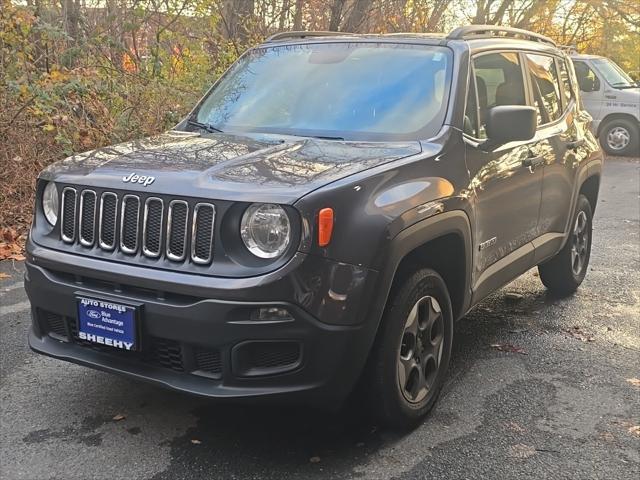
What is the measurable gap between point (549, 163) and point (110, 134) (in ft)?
17.9

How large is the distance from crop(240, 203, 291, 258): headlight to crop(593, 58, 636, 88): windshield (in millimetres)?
14832

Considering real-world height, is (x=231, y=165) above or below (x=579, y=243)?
above

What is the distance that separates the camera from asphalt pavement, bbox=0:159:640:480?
3018 millimetres

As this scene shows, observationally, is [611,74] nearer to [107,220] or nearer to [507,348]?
[507,348]

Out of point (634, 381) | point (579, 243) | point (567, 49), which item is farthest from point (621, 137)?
point (634, 381)

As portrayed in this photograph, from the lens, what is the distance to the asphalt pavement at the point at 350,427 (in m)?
3.02

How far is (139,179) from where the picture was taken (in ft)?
9.72

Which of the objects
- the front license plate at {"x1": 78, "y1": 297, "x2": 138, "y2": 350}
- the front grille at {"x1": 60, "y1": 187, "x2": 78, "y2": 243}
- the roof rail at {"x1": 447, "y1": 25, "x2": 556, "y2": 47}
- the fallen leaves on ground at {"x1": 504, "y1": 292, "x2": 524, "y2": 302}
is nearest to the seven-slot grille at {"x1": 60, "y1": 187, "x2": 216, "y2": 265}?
the front grille at {"x1": 60, "y1": 187, "x2": 78, "y2": 243}

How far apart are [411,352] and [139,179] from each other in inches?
57.1

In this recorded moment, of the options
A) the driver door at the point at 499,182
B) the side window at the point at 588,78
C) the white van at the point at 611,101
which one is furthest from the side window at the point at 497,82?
the side window at the point at 588,78

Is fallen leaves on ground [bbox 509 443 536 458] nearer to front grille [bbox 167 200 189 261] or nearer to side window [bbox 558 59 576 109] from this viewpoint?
front grille [bbox 167 200 189 261]

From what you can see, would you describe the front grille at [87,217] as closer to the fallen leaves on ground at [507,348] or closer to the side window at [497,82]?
the side window at [497,82]

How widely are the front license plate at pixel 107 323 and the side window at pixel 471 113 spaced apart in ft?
6.54

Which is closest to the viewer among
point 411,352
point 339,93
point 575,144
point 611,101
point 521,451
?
point 521,451
